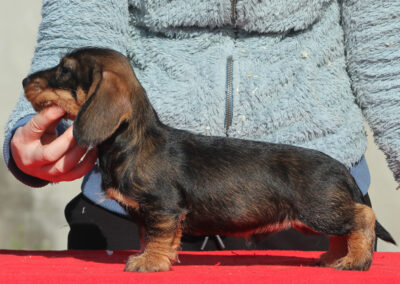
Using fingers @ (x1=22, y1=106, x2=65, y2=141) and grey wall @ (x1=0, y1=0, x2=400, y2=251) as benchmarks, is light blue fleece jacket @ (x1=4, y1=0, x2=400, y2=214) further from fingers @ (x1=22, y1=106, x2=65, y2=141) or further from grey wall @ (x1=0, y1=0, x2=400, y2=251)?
grey wall @ (x1=0, y1=0, x2=400, y2=251)

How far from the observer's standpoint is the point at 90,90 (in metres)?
2.88

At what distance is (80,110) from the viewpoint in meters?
2.79

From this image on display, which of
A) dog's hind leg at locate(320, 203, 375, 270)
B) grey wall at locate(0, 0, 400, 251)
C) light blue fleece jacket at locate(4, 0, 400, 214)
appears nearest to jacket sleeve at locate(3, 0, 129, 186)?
light blue fleece jacket at locate(4, 0, 400, 214)

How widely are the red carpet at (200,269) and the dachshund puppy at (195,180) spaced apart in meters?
0.15

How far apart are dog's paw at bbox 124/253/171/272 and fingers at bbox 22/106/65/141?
26.2 inches

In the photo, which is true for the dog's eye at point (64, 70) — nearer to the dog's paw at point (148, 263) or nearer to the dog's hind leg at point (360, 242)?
the dog's paw at point (148, 263)

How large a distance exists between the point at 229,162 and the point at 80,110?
0.64 m

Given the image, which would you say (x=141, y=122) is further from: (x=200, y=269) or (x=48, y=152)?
(x=200, y=269)

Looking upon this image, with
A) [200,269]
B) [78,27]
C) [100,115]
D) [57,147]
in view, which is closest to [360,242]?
[200,269]

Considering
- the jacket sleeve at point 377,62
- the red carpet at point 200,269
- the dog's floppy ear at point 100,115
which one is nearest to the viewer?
the red carpet at point 200,269

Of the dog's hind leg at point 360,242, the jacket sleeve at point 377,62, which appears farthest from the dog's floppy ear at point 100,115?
the jacket sleeve at point 377,62

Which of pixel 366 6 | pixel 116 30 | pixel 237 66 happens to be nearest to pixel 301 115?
pixel 237 66

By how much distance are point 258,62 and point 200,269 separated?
51.0 inches

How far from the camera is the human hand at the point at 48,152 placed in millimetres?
3012
